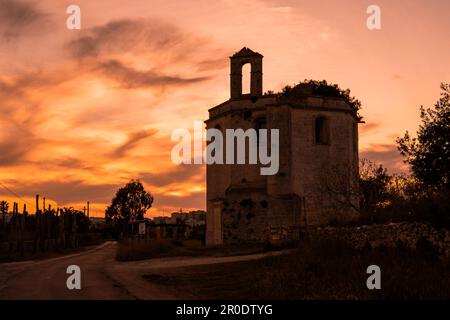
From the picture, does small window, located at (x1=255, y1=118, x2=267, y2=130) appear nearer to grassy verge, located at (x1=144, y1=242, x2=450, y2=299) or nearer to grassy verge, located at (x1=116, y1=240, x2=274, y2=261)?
grassy verge, located at (x1=116, y1=240, x2=274, y2=261)

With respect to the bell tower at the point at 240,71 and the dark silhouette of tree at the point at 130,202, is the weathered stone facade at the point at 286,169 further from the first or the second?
the dark silhouette of tree at the point at 130,202

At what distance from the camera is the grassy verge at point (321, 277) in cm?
1359

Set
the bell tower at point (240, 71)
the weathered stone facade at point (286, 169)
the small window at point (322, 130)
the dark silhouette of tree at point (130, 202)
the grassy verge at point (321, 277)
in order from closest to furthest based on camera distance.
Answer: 1. the grassy verge at point (321, 277)
2. the weathered stone facade at point (286, 169)
3. the small window at point (322, 130)
4. the bell tower at point (240, 71)
5. the dark silhouette of tree at point (130, 202)

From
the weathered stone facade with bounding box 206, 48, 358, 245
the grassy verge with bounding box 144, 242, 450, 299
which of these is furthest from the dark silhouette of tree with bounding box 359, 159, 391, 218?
the grassy verge with bounding box 144, 242, 450, 299

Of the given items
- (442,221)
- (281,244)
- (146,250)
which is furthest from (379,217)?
(146,250)

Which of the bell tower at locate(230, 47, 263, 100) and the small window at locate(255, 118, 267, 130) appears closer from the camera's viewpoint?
the small window at locate(255, 118, 267, 130)

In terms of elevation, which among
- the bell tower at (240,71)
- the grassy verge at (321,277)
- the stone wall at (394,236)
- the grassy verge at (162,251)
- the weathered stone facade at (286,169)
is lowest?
the grassy verge at (162,251)

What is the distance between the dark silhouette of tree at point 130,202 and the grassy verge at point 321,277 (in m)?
80.7

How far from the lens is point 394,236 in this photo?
65.2 ft

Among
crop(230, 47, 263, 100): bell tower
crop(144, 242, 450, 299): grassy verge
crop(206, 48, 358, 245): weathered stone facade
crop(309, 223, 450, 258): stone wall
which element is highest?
crop(230, 47, 263, 100): bell tower

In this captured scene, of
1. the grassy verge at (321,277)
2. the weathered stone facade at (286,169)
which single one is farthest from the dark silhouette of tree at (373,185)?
the grassy verge at (321,277)

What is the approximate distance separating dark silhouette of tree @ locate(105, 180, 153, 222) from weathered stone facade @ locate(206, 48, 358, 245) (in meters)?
61.5

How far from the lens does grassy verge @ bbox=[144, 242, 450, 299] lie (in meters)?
13.6
